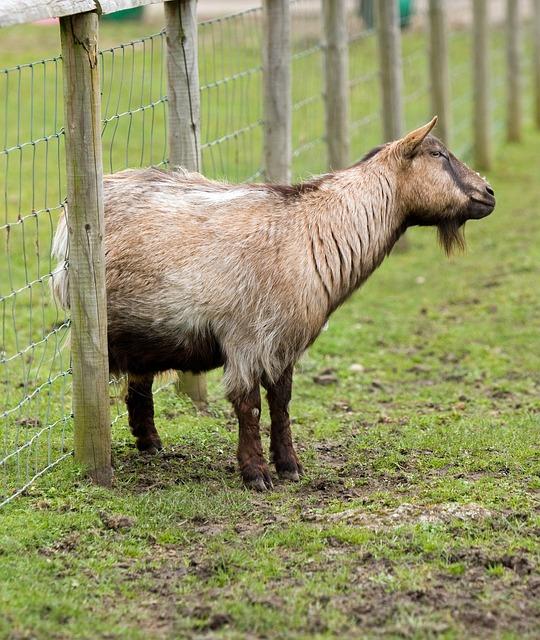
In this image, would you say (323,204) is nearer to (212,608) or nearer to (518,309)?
(212,608)

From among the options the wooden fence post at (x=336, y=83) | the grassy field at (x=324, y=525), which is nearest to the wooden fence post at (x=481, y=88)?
the wooden fence post at (x=336, y=83)

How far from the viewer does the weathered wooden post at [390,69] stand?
418 inches

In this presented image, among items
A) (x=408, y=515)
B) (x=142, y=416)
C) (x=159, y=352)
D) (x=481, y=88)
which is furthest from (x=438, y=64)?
(x=408, y=515)

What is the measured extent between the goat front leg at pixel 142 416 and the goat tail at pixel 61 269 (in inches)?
23.6

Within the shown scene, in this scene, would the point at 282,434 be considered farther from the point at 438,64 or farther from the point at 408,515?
the point at 438,64

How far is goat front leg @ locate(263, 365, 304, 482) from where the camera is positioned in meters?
5.55

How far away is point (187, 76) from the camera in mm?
6055

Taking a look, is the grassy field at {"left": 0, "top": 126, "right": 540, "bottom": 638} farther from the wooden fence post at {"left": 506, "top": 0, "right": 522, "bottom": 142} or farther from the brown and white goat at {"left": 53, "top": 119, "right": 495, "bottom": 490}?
the wooden fence post at {"left": 506, "top": 0, "right": 522, "bottom": 142}

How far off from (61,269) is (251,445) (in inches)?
47.0

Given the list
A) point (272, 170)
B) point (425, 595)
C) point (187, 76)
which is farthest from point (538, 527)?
point (272, 170)

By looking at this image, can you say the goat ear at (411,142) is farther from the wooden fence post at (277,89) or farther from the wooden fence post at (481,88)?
the wooden fence post at (481,88)

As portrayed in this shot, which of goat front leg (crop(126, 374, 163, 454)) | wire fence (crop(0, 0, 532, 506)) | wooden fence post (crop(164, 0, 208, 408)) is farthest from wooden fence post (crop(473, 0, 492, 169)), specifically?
goat front leg (crop(126, 374, 163, 454))

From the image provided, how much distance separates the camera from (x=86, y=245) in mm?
4867

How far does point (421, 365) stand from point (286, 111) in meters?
1.88
